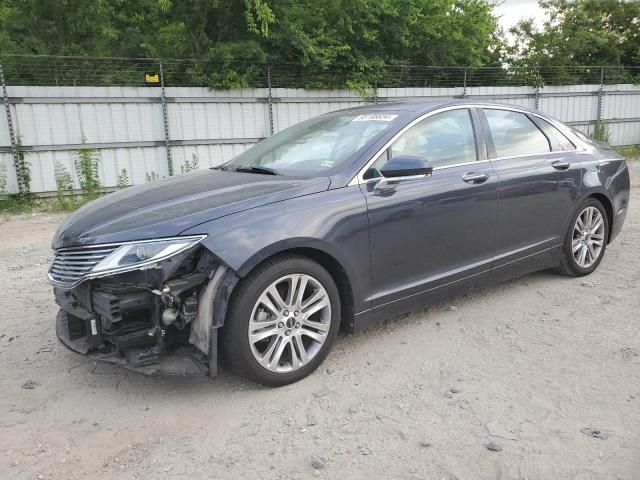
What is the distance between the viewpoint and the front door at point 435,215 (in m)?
3.65

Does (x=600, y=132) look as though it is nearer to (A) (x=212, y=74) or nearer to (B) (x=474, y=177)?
(A) (x=212, y=74)

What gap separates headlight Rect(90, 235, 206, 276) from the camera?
2943 millimetres

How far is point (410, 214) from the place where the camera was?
3742 mm

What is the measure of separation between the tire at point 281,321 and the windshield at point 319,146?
0.75 m

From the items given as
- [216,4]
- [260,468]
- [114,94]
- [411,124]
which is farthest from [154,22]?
[260,468]

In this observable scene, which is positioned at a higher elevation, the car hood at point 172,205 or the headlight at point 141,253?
the car hood at point 172,205

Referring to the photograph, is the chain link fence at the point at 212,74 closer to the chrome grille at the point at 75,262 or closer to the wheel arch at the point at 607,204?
the wheel arch at the point at 607,204

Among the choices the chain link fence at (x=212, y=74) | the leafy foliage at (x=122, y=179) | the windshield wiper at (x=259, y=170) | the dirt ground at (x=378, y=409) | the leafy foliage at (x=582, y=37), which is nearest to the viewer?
the dirt ground at (x=378, y=409)

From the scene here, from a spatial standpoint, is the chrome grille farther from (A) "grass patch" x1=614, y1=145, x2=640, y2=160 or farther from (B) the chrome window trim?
(A) "grass patch" x1=614, y1=145, x2=640, y2=160

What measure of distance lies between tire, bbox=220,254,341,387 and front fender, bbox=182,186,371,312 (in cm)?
11

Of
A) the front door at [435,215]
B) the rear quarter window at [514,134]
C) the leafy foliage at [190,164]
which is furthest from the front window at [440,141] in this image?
the leafy foliage at [190,164]

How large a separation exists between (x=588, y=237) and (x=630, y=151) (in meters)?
14.2

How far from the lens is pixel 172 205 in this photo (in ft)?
10.9

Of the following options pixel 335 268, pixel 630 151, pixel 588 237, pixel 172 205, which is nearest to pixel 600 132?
pixel 630 151
